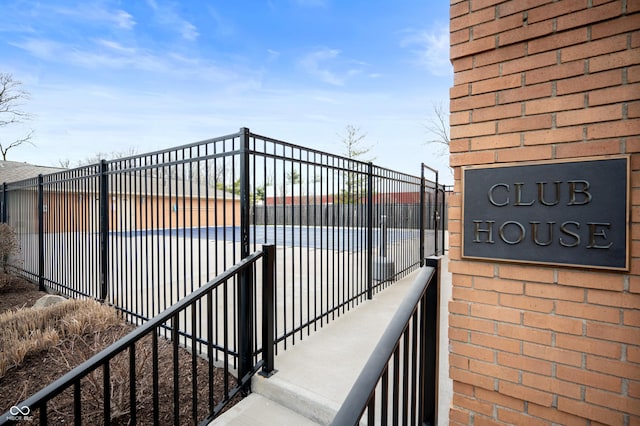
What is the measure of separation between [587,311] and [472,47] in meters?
1.47

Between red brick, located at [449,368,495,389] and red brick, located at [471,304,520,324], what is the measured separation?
33 centimetres

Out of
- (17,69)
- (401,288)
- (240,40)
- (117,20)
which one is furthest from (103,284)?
(17,69)

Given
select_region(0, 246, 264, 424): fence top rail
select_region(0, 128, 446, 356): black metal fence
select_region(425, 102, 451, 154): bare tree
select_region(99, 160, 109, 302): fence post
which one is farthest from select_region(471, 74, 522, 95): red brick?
select_region(425, 102, 451, 154): bare tree

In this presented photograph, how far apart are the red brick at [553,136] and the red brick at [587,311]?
2.55 feet

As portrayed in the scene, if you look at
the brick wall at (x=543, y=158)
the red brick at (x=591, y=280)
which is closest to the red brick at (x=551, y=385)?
the brick wall at (x=543, y=158)

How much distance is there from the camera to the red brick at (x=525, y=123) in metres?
1.51

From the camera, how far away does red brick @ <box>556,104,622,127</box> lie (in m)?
1.36

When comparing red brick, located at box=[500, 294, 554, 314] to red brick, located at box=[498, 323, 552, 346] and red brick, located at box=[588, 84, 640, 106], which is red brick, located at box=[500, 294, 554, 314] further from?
red brick, located at box=[588, 84, 640, 106]

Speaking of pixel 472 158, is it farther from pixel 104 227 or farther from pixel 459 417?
pixel 104 227

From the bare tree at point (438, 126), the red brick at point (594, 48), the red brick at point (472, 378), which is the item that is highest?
the bare tree at point (438, 126)

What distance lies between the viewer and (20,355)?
327 cm

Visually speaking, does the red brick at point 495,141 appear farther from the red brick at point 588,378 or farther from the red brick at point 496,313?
the red brick at point 588,378

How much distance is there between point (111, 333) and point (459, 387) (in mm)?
4009

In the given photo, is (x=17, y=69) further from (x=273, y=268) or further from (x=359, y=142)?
(x=273, y=268)
